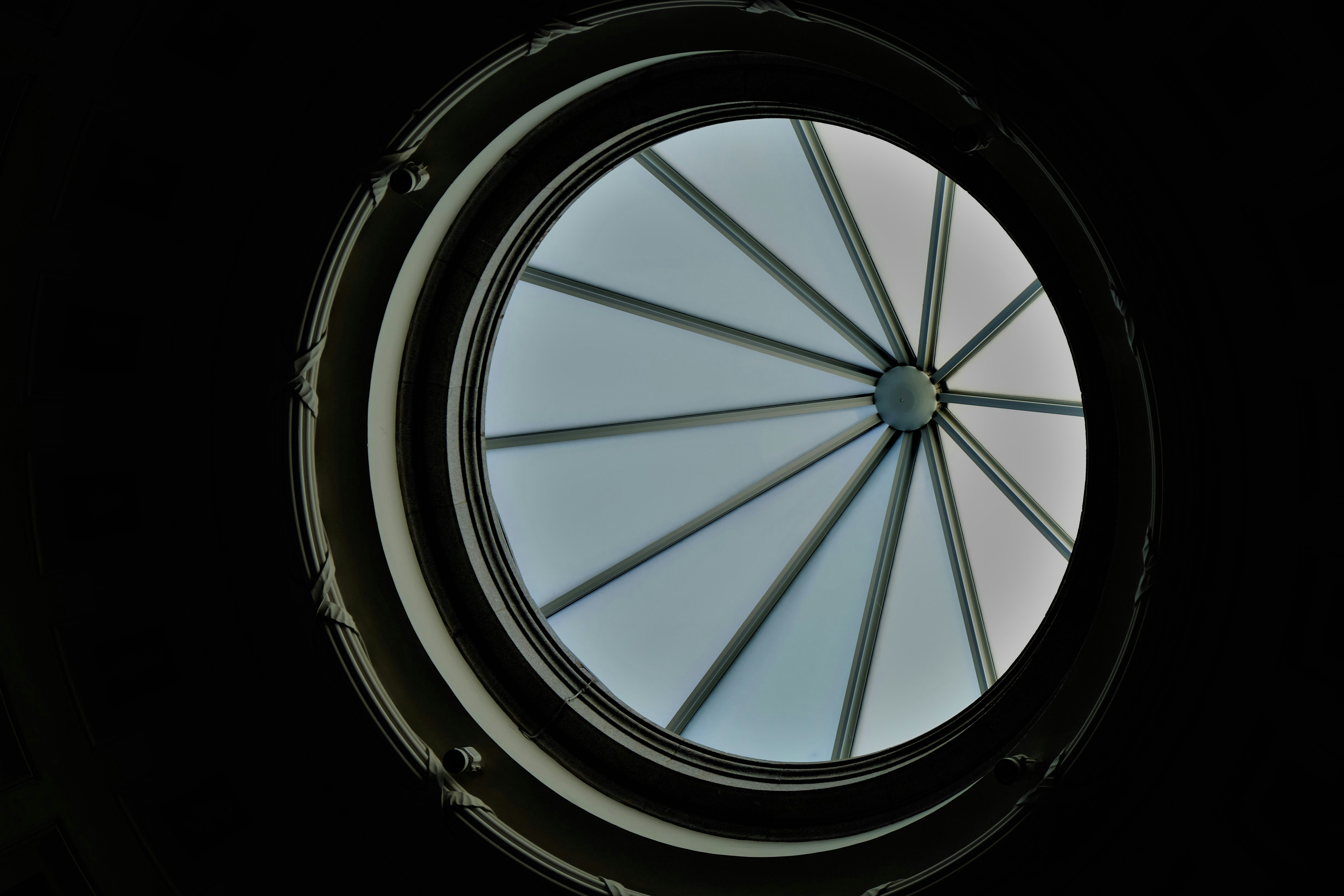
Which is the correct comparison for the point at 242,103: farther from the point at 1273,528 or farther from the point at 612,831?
the point at 1273,528

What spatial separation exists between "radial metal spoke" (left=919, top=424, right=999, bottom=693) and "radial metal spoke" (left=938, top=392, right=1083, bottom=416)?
0.61 m

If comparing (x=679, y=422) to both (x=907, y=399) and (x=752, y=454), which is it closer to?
(x=752, y=454)

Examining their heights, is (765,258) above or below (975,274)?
above

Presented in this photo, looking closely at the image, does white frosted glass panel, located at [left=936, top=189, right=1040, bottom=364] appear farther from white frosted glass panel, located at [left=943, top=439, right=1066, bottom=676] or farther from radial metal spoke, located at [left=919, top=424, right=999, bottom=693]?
white frosted glass panel, located at [left=943, top=439, right=1066, bottom=676]

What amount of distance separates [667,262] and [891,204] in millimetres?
3310

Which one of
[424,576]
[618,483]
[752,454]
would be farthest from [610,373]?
[424,576]

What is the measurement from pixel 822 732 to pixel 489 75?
931 cm

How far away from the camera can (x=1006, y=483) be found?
37.0ft

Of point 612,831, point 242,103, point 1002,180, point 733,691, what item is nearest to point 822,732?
point 733,691

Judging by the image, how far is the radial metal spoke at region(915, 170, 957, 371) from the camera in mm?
10602

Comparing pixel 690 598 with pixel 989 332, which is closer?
pixel 989 332

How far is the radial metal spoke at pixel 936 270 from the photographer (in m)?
10.6

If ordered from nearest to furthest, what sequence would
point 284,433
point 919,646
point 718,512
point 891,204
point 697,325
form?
point 284,433
point 891,204
point 919,646
point 697,325
point 718,512

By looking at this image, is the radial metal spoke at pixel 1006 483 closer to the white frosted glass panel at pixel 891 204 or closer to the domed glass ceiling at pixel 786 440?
the domed glass ceiling at pixel 786 440
